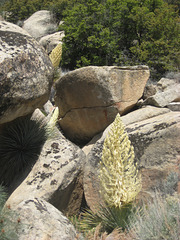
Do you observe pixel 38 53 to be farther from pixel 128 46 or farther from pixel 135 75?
pixel 128 46

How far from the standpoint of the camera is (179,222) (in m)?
2.95

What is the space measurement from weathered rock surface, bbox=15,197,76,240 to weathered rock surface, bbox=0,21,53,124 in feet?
5.21

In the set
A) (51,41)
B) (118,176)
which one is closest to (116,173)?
(118,176)

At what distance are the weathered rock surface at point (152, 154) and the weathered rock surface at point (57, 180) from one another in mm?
349

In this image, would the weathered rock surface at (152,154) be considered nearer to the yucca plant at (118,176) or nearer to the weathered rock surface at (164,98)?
the yucca plant at (118,176)

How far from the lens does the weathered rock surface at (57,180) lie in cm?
507

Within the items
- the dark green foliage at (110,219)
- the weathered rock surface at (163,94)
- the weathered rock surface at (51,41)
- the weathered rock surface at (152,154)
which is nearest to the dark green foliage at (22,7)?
the weathered rock surface at (51,41)

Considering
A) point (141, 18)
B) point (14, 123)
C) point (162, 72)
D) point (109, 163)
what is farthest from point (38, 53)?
point (141, 18)

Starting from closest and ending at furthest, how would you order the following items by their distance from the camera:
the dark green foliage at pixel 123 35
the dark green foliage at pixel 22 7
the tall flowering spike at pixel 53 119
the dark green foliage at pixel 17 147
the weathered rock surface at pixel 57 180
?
the weathered rock surface at pixel 57 180
the dark green foliage at pixel 17 147
the tall flowering spike at pixel 53 119
the dark green foliage at pixel 123 35
the dark green foliage at pixel 22 7

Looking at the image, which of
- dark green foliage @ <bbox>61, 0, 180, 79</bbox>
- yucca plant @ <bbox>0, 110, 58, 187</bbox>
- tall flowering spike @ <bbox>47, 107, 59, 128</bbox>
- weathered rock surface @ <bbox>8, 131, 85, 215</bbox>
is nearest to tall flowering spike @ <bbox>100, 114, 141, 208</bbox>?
weathered rock surface @ <bbox>8, 131, 85, 215</bbox>

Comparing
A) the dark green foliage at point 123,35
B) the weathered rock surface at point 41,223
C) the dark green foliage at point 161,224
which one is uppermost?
the dark green foliage at point 161,224

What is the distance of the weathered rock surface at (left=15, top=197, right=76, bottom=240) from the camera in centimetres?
332

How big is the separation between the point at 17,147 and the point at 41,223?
244 centimetres

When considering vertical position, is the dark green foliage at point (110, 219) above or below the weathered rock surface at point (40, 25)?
above
